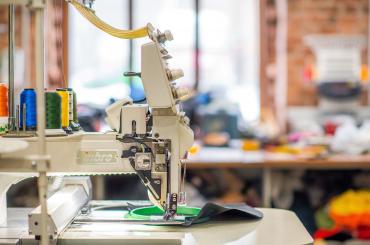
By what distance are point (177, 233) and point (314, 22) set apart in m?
3.32

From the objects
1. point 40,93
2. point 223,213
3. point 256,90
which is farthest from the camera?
point 256,90

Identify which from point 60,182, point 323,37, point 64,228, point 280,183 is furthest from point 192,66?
point 64,228

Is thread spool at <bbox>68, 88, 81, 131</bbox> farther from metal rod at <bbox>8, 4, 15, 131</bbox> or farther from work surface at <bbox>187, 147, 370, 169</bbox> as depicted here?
work surface at <bbox>187, 147, 370, 169</bbox>

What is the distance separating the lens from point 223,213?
2133 mm

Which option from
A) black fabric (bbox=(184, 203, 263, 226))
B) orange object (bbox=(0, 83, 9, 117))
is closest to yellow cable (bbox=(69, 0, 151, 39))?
orange object (bbox=(0, 83, 9, 117))

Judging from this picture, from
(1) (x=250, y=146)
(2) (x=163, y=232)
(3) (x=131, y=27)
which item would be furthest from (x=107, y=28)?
(3) (x=131, y=27)

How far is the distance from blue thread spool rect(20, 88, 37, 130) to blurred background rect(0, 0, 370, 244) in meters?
1.68

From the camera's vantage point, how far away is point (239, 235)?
1.93 metres

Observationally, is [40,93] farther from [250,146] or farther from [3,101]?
[250,146]

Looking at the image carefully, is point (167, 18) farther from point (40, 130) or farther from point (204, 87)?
point (40, 130)

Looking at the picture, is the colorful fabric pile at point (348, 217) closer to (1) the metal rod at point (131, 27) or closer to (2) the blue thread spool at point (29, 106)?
(1) the metal rod at point (131, 27)

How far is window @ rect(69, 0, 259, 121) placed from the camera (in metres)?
5.37

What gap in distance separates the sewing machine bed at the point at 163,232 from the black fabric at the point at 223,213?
0.07ft

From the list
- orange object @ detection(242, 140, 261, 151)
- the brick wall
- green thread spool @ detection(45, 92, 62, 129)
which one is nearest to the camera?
green thread spool @ detection(45, 92, 62, 129)
